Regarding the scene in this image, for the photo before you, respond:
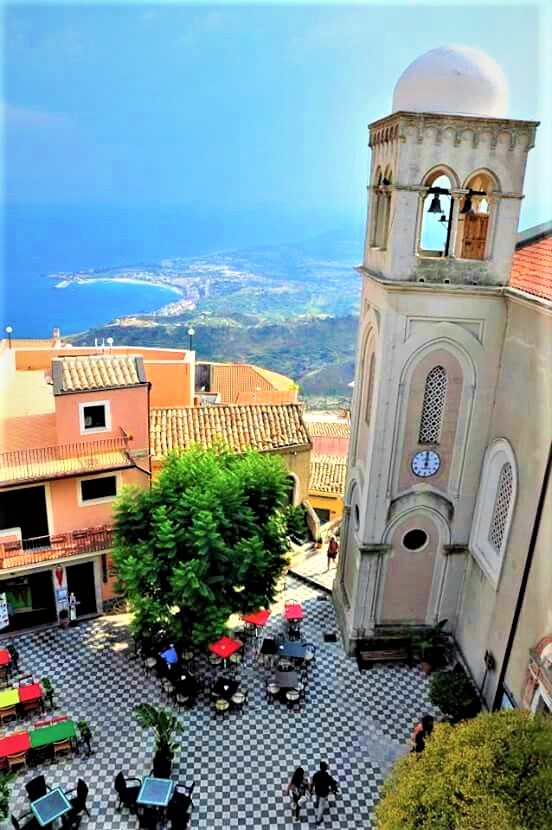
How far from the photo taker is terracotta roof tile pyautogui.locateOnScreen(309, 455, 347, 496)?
2654 centimetres

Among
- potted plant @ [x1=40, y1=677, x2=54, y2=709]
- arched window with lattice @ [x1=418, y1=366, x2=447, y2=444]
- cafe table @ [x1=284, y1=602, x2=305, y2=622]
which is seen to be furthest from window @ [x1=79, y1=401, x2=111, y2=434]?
arched window with lattice @ [x1=418, y1=366, x2=447, y2=444]

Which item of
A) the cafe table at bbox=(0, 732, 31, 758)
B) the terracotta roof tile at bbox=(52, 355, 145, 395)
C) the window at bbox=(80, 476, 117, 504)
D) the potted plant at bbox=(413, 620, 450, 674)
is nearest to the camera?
the cafe table at bbox=(0, 732, 31, 758)

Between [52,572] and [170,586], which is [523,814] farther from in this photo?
[52,572]

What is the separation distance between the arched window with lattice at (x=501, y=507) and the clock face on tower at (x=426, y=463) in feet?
4.69

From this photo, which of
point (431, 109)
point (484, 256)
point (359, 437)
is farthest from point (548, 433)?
point (431, 109)

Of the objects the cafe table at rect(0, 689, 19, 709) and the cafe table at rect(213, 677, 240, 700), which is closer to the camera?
the cafe table at rect(0, 689, 19, 709)

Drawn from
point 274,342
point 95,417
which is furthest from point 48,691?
point 274,342

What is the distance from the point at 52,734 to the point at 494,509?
1051cm

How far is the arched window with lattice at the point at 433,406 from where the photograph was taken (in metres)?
13.4

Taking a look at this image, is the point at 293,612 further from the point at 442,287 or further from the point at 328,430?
the point at 328,430

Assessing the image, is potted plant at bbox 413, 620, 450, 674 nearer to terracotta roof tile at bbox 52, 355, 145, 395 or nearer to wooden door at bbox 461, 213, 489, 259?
wooden door at bbox 461, 213, 489, 259

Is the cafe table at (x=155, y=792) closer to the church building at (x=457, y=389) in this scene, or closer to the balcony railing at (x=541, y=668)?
the church building at (x=457, y=389)

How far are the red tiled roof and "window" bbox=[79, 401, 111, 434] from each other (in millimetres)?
10746

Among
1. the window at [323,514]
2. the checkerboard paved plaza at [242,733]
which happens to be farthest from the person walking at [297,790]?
the window at [323,514]
